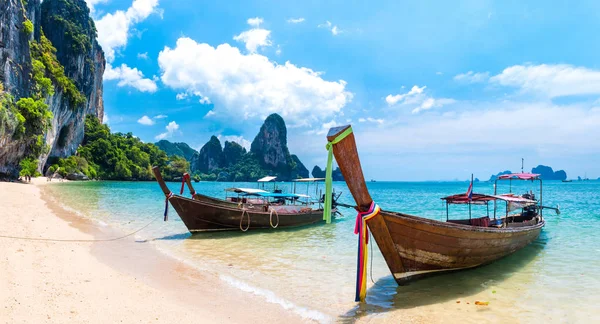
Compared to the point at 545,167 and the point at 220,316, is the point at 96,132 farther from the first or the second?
the point at 545,167

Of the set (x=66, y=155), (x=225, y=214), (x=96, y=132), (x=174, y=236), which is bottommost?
(x=174, y=236)

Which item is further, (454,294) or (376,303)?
(454,294)

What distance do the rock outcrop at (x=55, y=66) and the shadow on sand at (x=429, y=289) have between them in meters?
33.2

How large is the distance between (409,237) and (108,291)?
17.9 ft

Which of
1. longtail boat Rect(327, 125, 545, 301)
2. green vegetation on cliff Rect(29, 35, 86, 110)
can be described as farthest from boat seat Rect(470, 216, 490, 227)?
green vegetation on cliff Rect(29, 35, 86, 110)

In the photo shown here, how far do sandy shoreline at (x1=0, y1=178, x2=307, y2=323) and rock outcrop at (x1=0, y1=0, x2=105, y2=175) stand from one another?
27607 mm

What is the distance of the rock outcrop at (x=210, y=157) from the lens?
522 feet

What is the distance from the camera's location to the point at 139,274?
23.9 feet

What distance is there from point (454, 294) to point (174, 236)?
33.3ft

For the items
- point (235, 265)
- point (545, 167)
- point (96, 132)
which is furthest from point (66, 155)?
point (545, 167)

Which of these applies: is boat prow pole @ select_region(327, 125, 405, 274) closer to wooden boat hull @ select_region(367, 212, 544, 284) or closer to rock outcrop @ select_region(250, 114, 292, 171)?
wooden boat hull @ select_region(367, 212, 544, 284)

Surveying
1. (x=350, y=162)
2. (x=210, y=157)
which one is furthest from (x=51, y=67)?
(x=210, y=157)

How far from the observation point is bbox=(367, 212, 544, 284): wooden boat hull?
6414 millimetres

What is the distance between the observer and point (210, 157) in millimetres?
159625
